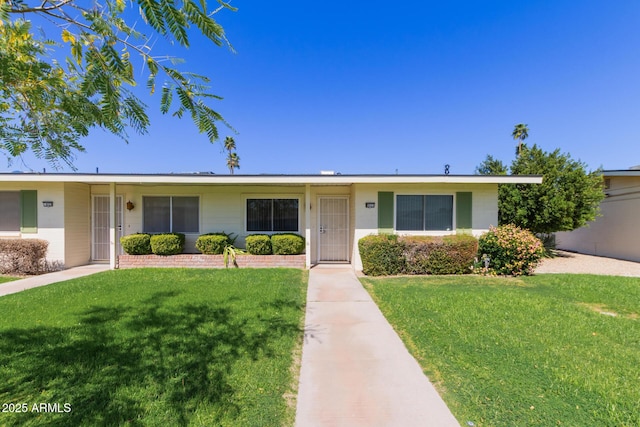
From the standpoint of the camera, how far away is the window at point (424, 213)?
28.9 feet

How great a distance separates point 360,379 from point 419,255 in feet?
18.8

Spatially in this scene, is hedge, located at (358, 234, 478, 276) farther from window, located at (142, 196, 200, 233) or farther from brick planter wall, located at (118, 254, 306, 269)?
window, located at (142, 196, 200, 233)

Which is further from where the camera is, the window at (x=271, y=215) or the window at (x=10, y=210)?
the window at (x=271, y=215)

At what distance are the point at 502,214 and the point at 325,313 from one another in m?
9.77

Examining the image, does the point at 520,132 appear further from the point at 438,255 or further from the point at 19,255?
the point at 19,255

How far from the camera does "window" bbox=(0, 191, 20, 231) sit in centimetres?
865

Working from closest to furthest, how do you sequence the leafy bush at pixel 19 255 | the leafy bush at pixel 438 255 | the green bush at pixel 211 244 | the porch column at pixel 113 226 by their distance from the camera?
1. the leafy bush at pixel 19 255
2. the leafy bush at pixel 438 255
3. the porch column at pixel 113 226
4. the green bush at pixel 211 244

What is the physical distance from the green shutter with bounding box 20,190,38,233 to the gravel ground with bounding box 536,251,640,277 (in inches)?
609

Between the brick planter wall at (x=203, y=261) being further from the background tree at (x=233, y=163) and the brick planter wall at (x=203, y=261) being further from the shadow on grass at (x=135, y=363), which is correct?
the background tree at (x=233, y=163)

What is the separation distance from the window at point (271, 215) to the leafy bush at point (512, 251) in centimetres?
611

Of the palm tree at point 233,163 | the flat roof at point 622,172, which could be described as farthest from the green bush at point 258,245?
the palm tree at point 233,163

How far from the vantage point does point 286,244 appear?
9.06 meters

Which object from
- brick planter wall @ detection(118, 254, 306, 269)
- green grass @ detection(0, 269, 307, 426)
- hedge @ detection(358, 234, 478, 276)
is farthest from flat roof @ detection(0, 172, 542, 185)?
green grass @ detection(0, 269, 307, 426)

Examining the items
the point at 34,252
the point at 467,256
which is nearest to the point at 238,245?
the point at 34,252
